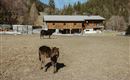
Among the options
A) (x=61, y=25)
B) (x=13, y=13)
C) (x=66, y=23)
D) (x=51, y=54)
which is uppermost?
(x=13, y=13)

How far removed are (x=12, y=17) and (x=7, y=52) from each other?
8060 cm

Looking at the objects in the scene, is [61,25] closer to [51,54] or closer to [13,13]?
[13,13]

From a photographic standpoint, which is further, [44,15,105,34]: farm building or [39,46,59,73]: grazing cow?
[44,15,105,34]: farm building

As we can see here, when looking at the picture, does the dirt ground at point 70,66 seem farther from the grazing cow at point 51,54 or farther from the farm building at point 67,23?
the farm building at point 67,23

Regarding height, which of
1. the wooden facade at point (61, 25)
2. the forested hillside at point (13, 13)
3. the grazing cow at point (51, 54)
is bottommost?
the wooden facade at point (61, 25)

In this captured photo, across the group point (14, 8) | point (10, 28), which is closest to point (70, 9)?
point (14, 8)

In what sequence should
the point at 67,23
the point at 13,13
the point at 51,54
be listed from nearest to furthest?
1. the point at 51,54
2. the point at 67,23
3. the point at 13,13

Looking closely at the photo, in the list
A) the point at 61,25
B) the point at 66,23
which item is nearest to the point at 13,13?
the point at 61,25

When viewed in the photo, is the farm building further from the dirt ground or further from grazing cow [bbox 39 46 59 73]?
grazing cow [bbox 39 46 59 73]

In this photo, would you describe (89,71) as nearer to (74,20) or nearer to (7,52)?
(7,52)

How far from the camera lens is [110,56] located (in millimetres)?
24766

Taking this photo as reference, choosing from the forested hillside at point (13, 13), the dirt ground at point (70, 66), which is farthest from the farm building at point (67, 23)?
the dirt ground at point (70, 66)

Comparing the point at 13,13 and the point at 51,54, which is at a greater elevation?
the point at 13,13

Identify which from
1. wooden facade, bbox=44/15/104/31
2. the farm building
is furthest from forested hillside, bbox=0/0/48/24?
wooden facade, bbox=44/15/104/31
